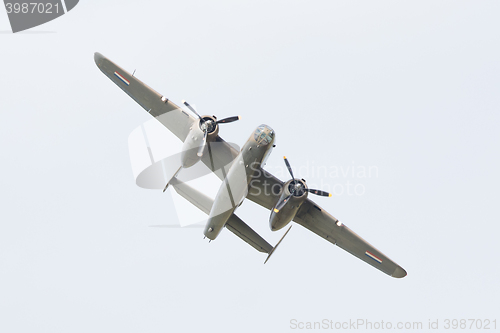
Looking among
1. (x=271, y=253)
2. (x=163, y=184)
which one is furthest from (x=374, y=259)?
(x=163, y=184)

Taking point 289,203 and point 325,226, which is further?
point 325,226

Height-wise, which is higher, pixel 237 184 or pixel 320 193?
pixel 237 184

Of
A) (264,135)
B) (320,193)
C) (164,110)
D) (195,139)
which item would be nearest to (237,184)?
(264,135)

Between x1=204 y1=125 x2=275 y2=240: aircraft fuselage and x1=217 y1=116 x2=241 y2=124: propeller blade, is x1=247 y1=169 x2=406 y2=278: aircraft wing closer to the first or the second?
x1=204 y1=125 x2=275 y2=240: aircraft fuselage

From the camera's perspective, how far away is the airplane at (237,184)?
27406mm

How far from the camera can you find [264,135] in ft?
88.0

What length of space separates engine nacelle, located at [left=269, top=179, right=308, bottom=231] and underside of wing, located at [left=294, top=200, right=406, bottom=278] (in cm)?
229

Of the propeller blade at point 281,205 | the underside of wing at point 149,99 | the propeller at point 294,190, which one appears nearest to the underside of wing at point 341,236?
the propeller at point 294,190

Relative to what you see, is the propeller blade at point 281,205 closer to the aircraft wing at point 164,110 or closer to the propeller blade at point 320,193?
the propeller blade at point 320,193

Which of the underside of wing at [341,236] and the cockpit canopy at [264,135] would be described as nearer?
the cockpit canopy at [264,135]

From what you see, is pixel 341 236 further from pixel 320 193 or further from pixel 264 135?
pixel 264 135

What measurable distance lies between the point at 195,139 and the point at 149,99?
502cm

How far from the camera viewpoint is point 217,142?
96.4ft

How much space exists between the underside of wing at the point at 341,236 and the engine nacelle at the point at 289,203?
7.52 ft
